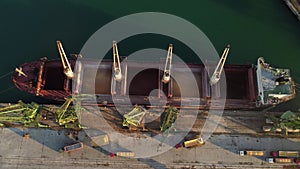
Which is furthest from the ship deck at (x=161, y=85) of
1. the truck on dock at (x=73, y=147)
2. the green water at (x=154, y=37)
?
the truck on dock at (x=73, y=147)

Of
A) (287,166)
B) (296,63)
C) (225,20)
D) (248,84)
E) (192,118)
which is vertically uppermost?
(225,20)

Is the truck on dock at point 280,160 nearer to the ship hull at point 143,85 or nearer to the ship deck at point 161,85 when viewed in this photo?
the ship hull at point 143,85

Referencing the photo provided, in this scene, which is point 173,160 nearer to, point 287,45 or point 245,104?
point 245,104

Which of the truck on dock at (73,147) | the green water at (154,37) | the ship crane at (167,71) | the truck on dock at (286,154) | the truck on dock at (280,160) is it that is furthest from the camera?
the green water at (154,37)

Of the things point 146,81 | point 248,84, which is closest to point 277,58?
point 248,84

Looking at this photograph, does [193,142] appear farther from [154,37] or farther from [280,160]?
[154,37]

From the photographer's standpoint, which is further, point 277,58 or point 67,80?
point 277,58

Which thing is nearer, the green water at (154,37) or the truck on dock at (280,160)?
the truck on dock at (280,160)
